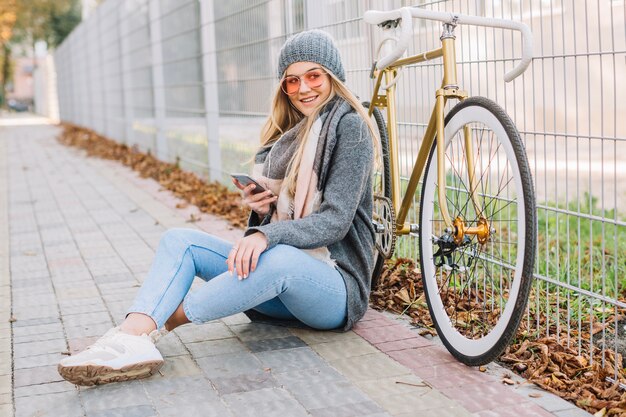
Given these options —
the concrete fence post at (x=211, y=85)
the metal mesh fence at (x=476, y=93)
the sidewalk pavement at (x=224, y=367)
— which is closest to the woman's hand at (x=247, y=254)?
the sidewalk pavement at (x=224, y=367)

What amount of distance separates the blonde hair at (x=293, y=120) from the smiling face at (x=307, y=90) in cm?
2

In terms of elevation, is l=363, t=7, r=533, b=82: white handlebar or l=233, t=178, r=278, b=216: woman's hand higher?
l=363, t=7, r=533, b=82: white handlebar

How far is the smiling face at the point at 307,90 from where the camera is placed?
3322mm

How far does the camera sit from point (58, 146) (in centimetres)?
1747

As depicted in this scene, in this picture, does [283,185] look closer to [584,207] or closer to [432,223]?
[432,223]

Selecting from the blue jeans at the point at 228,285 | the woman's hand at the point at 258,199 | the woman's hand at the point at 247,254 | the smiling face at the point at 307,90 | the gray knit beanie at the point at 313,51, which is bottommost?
the blue jeans at the point at 228,285

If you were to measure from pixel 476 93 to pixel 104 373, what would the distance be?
6.65 ft

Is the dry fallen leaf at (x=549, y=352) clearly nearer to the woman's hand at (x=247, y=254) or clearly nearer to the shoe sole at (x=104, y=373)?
the woman's hand at (x=247, y=254)

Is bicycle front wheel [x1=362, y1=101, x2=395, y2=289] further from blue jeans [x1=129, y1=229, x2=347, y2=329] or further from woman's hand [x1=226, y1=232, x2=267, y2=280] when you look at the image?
woman's hand [x1=226, y1=232, x2=267, y2=280]

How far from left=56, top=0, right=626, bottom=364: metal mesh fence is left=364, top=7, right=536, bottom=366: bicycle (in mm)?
219

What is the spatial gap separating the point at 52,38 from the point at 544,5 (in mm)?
49979

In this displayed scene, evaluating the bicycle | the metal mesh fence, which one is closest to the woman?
the bicycle

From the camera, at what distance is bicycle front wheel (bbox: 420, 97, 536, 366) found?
2.73 metres

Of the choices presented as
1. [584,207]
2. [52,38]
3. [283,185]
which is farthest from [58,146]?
[52,38]
